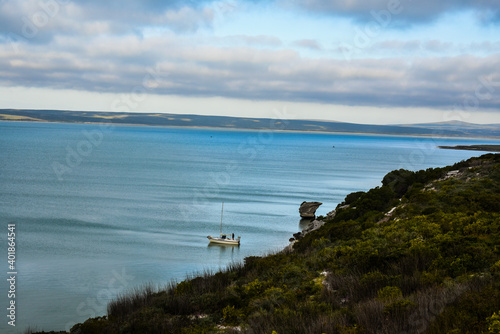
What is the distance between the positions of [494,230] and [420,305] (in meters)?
7.72

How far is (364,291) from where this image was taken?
37.2 ft

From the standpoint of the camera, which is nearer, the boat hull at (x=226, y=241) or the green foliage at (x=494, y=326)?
the green foliage at (x=494, y=326)

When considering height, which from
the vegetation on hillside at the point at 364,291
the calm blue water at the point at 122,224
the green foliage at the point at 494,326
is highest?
the green foliage at the point at 494,326

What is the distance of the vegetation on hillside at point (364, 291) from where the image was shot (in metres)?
8.45

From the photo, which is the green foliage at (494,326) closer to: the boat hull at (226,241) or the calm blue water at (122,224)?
the calm blue water at (122,224)

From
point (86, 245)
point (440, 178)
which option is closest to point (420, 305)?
point (440, 178)

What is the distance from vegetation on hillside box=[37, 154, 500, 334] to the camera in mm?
8453

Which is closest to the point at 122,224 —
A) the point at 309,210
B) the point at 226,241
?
the point at 226,241

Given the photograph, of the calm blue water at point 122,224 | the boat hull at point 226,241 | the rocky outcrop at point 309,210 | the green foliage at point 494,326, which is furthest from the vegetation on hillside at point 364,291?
the rocky outcrop at point 309,210

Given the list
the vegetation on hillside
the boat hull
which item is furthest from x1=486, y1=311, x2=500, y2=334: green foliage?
the boat hull

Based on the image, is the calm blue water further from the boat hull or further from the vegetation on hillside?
the vegetation on hillside

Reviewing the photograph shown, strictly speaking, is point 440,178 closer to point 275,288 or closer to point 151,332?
point 275,288

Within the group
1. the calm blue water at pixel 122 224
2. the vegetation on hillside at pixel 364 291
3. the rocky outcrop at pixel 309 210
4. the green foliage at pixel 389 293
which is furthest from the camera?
the rocky outcrop at pixel 309 210

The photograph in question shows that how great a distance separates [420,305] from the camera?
28.8 feet
